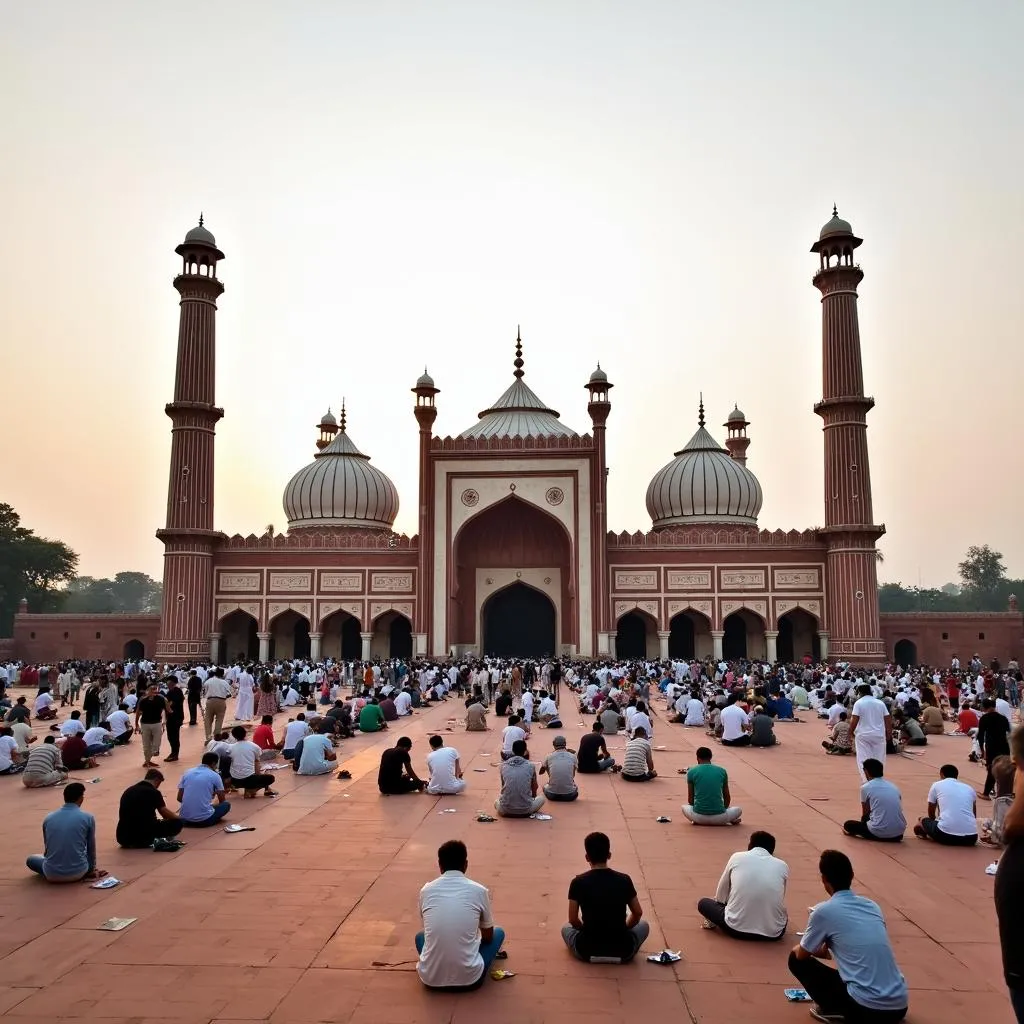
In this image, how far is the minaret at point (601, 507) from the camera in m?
30.0

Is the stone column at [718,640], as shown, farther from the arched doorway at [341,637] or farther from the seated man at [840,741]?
the seated man at [840,741]

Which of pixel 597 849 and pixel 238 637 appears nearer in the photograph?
pixel 597 849

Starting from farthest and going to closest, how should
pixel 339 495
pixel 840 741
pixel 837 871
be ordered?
pixel 339 495, pixel 840 741, pixel 837 871

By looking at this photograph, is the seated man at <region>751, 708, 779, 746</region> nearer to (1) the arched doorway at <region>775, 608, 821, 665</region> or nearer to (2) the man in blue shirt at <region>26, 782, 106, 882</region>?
(2) the man in blue shirt at <region>26, 782, 106, 882</region>

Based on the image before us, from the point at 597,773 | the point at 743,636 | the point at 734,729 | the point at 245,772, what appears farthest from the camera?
the point at 743,636

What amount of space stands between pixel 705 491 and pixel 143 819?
30.5 m

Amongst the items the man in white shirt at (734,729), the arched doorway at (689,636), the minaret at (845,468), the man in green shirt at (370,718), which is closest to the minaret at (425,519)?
the arched doorway at (689,636)

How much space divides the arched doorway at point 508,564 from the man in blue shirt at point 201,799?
2390cm

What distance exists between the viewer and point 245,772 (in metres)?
8.81

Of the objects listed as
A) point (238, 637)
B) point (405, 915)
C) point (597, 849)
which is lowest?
point (405, 915)

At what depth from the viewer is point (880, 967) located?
3848mm

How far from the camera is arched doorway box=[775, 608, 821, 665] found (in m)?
31.8

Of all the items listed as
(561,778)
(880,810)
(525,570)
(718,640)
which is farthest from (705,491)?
(880,810)

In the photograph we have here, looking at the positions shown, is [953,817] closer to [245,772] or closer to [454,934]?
[454,934]
